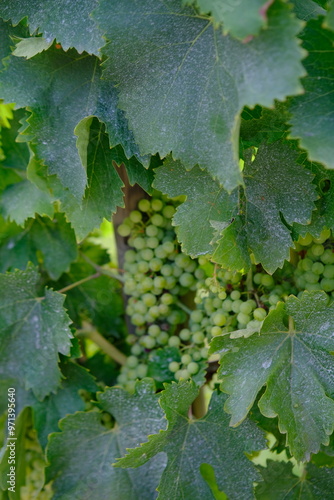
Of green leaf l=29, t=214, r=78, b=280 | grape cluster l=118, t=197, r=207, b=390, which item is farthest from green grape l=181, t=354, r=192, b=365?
green leaf l=29, t=214, r=78, b=280

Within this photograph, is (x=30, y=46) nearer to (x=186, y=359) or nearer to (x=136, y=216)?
(x=136, y=216)

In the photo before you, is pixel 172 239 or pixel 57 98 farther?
pixel 172 239

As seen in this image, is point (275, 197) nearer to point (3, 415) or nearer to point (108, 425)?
point (108, 425)

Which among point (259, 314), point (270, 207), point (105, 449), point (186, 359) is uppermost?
point (270, 207)

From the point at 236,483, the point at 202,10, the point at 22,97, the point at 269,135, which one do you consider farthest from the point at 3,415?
the point at 202,10

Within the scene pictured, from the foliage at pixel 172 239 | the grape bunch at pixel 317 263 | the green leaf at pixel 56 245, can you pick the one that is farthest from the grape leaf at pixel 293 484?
the green leaf at pixel 56 245

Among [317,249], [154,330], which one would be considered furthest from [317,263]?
[154,330]

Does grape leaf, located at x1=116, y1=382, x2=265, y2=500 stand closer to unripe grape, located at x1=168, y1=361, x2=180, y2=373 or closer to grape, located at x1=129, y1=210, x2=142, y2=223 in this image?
unripe grape, located at x1=168, y1=361, x2=180, y2=373
